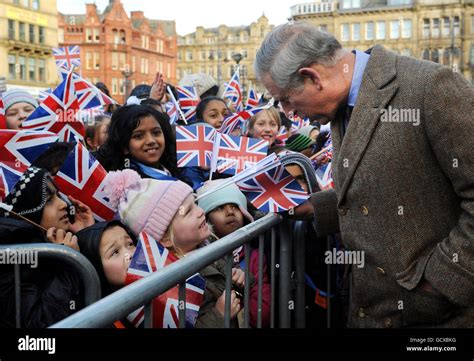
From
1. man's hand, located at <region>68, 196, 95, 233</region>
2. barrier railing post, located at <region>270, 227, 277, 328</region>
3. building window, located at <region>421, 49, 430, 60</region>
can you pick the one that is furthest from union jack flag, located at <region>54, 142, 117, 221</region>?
building window, located at <region>421, 49, 430, 60</region>

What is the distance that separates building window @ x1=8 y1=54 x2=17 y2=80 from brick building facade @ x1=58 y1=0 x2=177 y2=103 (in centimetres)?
2866

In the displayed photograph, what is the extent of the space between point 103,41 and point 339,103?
80116 millimetres

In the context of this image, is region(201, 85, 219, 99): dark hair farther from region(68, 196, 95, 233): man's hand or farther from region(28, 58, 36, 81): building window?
region(28, 58, 36, 81): building window

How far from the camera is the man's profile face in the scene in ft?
7.59

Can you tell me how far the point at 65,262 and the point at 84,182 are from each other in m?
0.94

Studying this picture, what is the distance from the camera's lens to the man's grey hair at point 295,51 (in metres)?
2.26

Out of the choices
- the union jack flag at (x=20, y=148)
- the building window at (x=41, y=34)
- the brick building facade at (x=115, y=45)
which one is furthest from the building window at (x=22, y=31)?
the union jack flag at (x=20, y=148)

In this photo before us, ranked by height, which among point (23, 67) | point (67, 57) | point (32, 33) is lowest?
point (67, 57)

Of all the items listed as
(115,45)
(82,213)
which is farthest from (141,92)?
(115,45)

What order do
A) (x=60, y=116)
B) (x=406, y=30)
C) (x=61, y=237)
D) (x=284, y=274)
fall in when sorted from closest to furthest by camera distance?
(x=61, y=237) → (x=284, y=274) → (x=60, y=116) → (x=406, y=30)

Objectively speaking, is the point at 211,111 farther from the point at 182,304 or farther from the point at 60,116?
the point at 182,304

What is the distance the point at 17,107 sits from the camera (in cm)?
582

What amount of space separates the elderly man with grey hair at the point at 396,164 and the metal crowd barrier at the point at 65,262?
98cm

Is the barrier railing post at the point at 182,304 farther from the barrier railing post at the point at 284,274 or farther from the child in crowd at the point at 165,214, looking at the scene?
the barrier railing post at the point at 284,274
